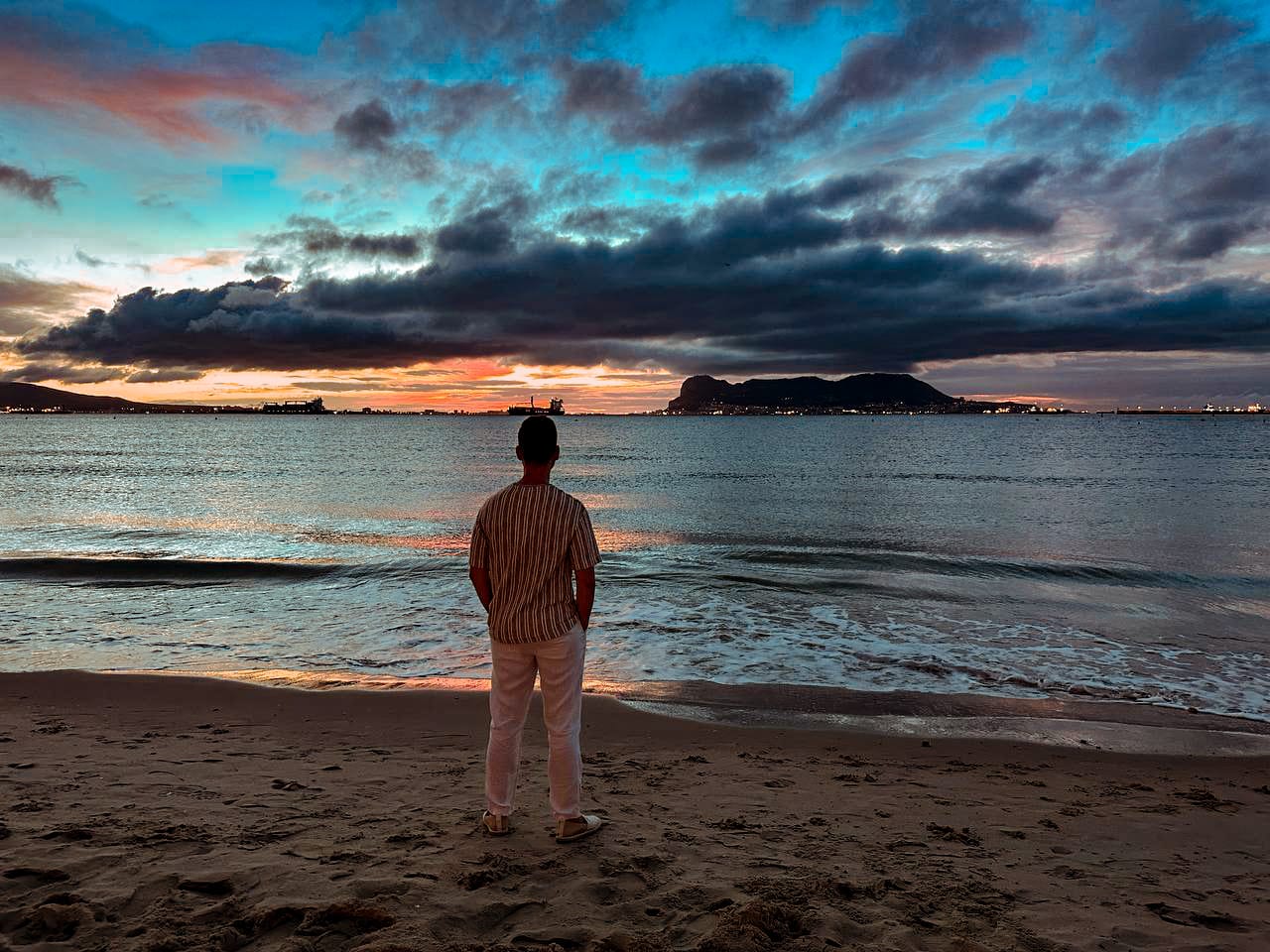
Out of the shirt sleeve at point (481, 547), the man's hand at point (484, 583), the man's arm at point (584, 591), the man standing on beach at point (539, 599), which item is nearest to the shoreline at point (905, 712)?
the man standing on beach at point (539, 599)

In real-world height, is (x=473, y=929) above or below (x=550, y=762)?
below

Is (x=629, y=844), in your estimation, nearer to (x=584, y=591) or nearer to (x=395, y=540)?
(x=584, y=591)

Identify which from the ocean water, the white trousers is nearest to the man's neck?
the white trousers

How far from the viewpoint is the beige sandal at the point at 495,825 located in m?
4.58

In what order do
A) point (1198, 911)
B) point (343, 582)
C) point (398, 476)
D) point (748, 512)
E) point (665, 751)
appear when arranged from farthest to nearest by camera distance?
point (398, 476)
point (748, 512)
point (343, 582)
point (665, 751)
point (1198, 911)

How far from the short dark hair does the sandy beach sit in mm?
2246

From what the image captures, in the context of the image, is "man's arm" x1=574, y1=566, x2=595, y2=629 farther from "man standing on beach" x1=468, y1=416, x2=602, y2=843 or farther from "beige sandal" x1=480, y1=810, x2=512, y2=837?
"beige sandal" x1=480, y1=810, x2=512, y2=837

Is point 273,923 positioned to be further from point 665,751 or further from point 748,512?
point 748,512

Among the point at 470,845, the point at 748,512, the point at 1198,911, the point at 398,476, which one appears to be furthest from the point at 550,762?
the point at 398,476

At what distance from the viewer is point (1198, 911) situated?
3934mm

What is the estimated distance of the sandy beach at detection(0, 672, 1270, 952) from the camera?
3561 mm

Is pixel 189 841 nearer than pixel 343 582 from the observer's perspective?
Yes

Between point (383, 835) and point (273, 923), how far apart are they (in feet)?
3.38

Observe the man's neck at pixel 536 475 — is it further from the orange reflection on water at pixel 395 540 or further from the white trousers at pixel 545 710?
the orange reflection on water at pixel 395 540
